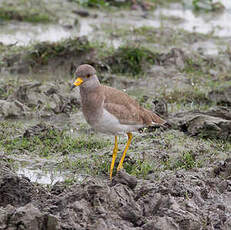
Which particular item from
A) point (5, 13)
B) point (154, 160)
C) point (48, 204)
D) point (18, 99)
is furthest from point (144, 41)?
point (48, 204)

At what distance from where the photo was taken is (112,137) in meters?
7.61

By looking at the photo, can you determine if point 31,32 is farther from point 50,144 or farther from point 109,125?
point 109,125

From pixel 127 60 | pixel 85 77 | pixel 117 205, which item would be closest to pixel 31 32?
pixel 127 60

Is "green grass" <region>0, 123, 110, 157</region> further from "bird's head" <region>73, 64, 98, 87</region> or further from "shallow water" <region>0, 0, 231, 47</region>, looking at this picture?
"shallow water" <region>0, 0, 231, 47</region>

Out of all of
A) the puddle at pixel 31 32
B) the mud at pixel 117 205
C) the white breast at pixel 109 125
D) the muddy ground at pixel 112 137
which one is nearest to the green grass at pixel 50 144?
the muddy ground at pixel 112 137

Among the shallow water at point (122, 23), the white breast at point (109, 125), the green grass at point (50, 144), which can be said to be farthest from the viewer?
the shallow water at point (122, 23)

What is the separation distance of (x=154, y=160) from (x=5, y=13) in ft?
23.2

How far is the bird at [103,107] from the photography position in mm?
6043

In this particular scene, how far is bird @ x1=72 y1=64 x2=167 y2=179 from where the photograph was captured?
19.8 ft

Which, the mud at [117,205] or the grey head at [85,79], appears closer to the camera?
the mud at [117,205]

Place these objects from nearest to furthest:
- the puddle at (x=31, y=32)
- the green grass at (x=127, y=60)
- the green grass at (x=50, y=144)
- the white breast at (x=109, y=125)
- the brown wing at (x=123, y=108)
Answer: the white breast at (x=109, y=125) < the brown wing at (x=123, y=108) < the green grass at (x=50, y=144) < the green grass at (x=127, y=60) < the puddle at (x=31, y=32)

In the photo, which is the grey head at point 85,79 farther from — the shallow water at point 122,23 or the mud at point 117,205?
the shallow water at point 122,23

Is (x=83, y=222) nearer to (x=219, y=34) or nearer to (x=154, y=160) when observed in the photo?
(x=154, y=160)

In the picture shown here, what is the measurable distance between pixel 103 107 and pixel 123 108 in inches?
11.9
